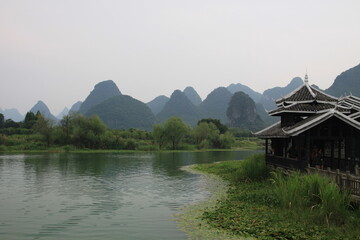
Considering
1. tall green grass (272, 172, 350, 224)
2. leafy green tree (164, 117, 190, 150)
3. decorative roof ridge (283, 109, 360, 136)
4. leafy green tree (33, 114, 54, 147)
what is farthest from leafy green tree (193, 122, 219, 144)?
tall green grass (272, 172, 350, 224)

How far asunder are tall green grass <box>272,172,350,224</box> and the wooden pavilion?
5.21 meters

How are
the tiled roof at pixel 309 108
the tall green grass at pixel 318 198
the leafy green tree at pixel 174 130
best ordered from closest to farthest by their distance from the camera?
the tall green grass at pixel 318 198
the tiled roof at pixel 309 108
the leafy green tree at pixel 174 130

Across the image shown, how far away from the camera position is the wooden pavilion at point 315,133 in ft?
59.2

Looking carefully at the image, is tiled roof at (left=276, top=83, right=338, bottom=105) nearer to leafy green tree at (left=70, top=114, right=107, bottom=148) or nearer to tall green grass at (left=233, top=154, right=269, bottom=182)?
tall green grass at (left=233, top=154, right=269, bottom=182)

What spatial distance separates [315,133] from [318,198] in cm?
905

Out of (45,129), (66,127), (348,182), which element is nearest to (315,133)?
(348,182)

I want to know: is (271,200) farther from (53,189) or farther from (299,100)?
(53,189)

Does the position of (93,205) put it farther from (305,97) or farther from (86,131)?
(86,131)

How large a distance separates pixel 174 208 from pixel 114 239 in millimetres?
5283

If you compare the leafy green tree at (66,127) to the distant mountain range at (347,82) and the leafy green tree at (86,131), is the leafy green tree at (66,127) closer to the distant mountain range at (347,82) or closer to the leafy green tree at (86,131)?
the leafy green tree at (86,131)

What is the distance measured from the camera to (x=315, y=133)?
20.3 meters

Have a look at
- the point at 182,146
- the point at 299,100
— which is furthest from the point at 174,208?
the point at 182,146

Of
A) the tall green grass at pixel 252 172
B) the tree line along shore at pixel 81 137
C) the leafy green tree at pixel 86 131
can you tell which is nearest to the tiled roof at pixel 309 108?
the tall green grass at pixel 252 172

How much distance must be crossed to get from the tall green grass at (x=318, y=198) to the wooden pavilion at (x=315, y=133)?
521cm
